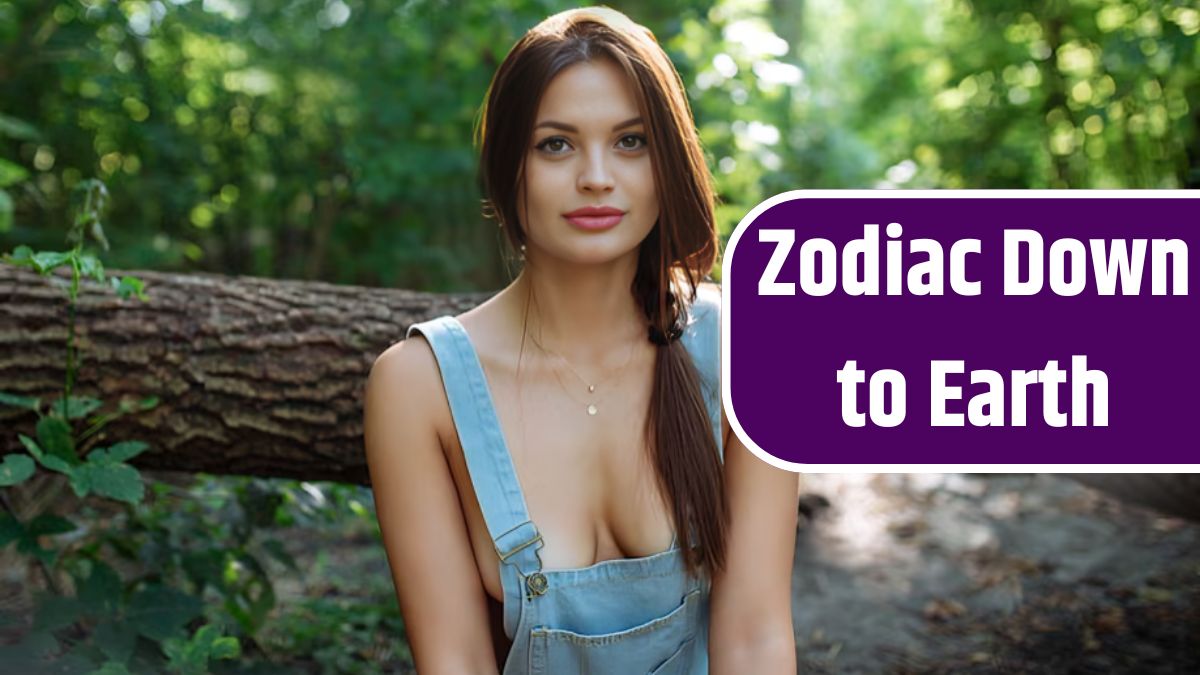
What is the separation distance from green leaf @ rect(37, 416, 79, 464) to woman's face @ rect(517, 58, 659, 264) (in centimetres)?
104

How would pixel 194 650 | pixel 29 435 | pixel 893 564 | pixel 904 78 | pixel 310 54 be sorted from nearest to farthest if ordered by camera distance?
pixel 194 650 < pixel 29 435 < pixel 893 564 < pixel 310 54 < pixel 904 78

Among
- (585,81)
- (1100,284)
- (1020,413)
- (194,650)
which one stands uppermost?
(585,81)

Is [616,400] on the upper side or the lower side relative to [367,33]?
lower

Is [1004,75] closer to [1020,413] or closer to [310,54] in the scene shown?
[310,54]

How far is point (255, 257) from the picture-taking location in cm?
572

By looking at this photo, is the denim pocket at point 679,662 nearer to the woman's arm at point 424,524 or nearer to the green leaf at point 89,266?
the woman's arm at point 424,524

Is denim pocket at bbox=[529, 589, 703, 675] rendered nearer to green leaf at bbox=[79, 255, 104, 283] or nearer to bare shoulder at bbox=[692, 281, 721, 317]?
bare shoulder at bbox=[692, 281, 721, 317]

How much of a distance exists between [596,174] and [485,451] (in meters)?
0.47

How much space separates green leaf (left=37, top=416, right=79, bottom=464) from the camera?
7.27 feet

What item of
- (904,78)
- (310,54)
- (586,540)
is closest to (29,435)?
(586,540)

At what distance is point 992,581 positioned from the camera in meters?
3.70

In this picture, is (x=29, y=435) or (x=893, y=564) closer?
(x=29, y=435)

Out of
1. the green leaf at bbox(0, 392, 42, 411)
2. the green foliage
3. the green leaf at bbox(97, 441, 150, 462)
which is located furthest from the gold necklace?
the green foliage

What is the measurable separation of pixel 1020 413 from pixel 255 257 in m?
4.46
